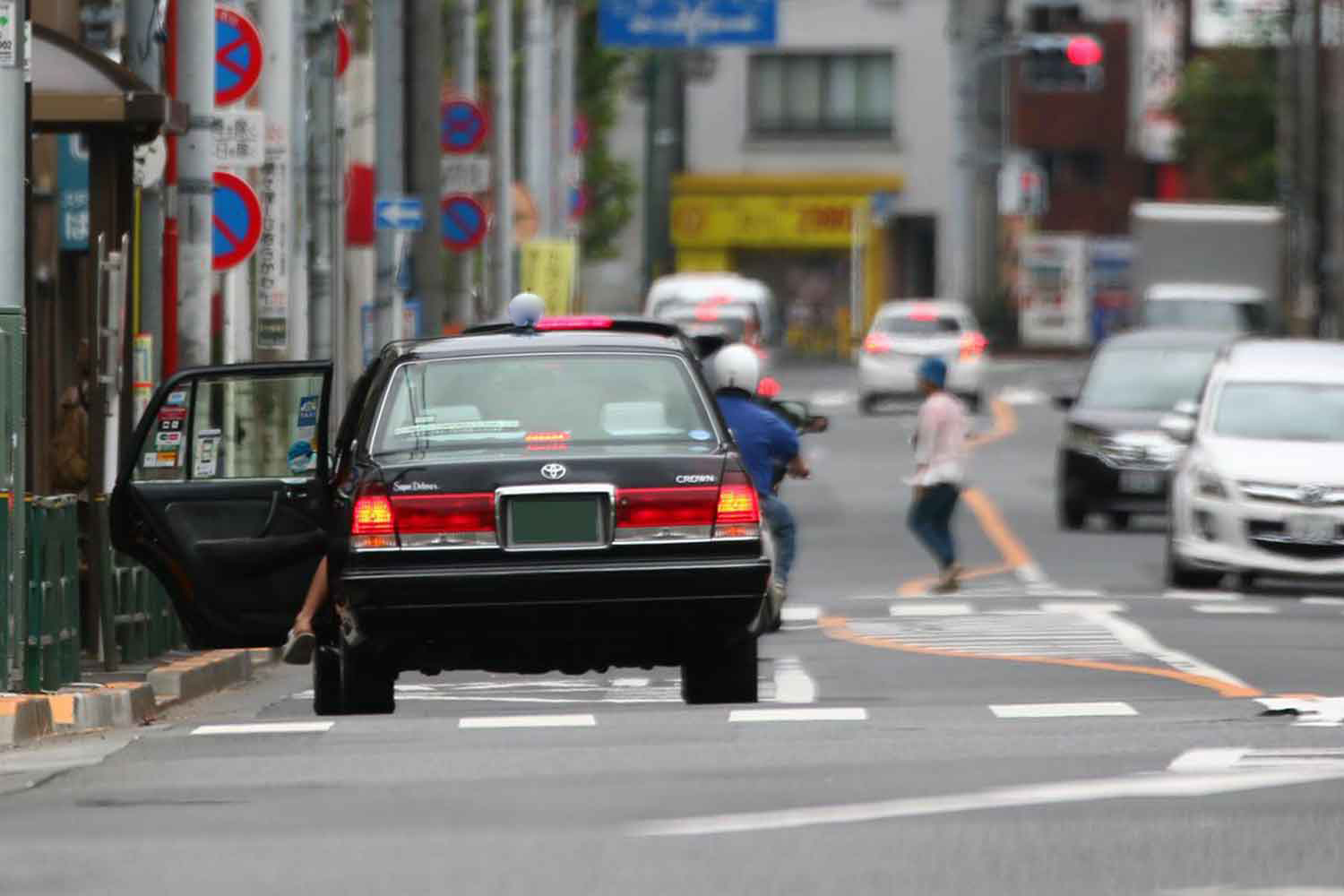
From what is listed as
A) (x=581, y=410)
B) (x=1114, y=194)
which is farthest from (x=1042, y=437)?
(x=1114, y=194)

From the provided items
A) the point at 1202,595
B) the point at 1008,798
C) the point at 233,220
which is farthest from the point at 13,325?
the point at 1202,595

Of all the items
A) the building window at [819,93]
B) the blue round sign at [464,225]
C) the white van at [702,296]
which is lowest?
the white van at [702,296]

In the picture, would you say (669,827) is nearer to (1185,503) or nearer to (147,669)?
(147,669)

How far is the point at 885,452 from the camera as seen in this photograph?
44.1 m

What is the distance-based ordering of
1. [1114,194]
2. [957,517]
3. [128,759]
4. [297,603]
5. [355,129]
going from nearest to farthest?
[128,759] < [297,603] < [957,517] < [355,129] < [1114,194]

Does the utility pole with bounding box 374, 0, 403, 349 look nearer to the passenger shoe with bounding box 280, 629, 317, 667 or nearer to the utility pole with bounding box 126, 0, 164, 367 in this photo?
the utility pole with bounding box 126, 0, 164, 367

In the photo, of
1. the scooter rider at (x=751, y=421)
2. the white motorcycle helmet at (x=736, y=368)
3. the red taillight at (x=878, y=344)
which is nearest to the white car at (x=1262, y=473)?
the scooter rider at (x=751, y=421)

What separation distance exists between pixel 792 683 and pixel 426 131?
1470cm

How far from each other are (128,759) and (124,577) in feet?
18.0

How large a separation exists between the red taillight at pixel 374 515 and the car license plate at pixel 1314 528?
1114 cm

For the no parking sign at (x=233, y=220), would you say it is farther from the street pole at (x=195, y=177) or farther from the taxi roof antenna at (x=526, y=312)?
the taxi roof antenna at (x=526, y=312)

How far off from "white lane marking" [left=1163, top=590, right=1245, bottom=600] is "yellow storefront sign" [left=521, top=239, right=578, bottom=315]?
20.9 meters

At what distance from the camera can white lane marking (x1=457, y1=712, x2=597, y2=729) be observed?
13156 mm

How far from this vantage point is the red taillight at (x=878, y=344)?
51.2 m
